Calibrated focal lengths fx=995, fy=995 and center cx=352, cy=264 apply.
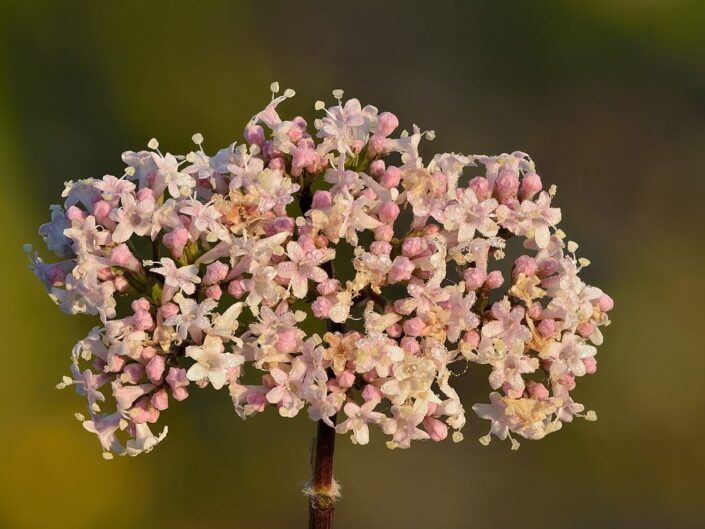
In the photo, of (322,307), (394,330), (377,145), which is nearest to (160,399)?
(322,307)

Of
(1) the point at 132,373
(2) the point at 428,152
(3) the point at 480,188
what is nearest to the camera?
(1) the point at 132,373

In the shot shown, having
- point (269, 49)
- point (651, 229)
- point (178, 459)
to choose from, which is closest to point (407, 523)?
point (178, 459)

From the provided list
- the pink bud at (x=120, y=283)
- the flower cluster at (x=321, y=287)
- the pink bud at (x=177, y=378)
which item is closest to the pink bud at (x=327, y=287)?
the flower cluster at (x=321, y=287)

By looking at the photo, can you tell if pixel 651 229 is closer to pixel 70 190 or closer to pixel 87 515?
pixel 87 515

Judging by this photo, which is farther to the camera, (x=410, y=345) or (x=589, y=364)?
(x=589, y=364)

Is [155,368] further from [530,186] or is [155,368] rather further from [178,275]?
[530,186]

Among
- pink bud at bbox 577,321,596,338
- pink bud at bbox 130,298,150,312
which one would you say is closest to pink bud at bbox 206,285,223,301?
pink bud at bbox 130,298,150,312

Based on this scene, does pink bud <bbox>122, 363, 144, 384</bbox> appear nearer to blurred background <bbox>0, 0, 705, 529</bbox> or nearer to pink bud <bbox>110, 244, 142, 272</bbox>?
pink bud <bbox>110, 244, 142, 272</bbox>
